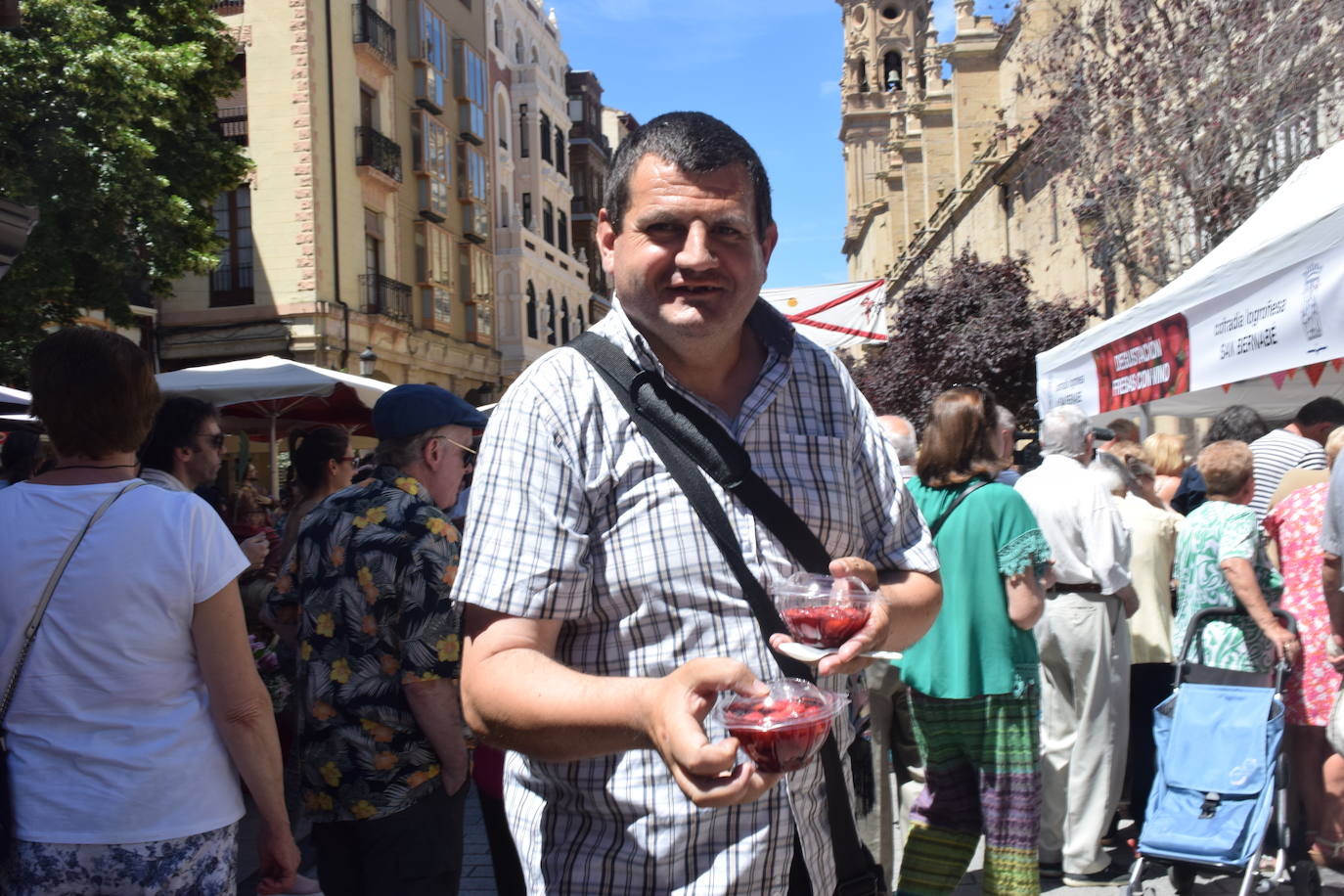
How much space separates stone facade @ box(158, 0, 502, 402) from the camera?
1025 inches

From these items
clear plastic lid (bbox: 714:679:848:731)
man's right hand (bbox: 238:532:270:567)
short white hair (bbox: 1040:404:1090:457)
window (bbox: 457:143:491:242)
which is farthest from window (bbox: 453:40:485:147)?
clear plastic lid (bbox: 714:679:848:731)

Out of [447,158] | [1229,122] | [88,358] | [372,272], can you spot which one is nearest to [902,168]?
[447,158]

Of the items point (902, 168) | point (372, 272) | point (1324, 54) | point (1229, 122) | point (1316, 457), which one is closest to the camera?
point (1316, 457)

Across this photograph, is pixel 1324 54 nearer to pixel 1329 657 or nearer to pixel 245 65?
pixel 1329 657

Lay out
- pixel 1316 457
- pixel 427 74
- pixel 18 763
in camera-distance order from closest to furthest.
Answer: pixel 18 763 → pixel 1316 457 → pixel 427 74

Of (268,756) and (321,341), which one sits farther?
(321,341)

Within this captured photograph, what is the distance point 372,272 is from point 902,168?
118ft

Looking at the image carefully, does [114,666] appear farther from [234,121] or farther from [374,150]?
[374,150]

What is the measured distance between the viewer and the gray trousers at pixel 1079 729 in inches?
217

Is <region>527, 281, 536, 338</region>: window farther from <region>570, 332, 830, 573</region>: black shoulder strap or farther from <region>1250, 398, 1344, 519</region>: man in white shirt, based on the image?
<region>570, 332, 830, 573</region>: black shoulder strap

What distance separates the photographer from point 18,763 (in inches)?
101

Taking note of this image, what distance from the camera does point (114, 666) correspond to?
8.51 ft

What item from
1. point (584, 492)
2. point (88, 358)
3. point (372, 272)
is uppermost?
point (372, 272)

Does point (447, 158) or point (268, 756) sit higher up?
point (447, 158)
